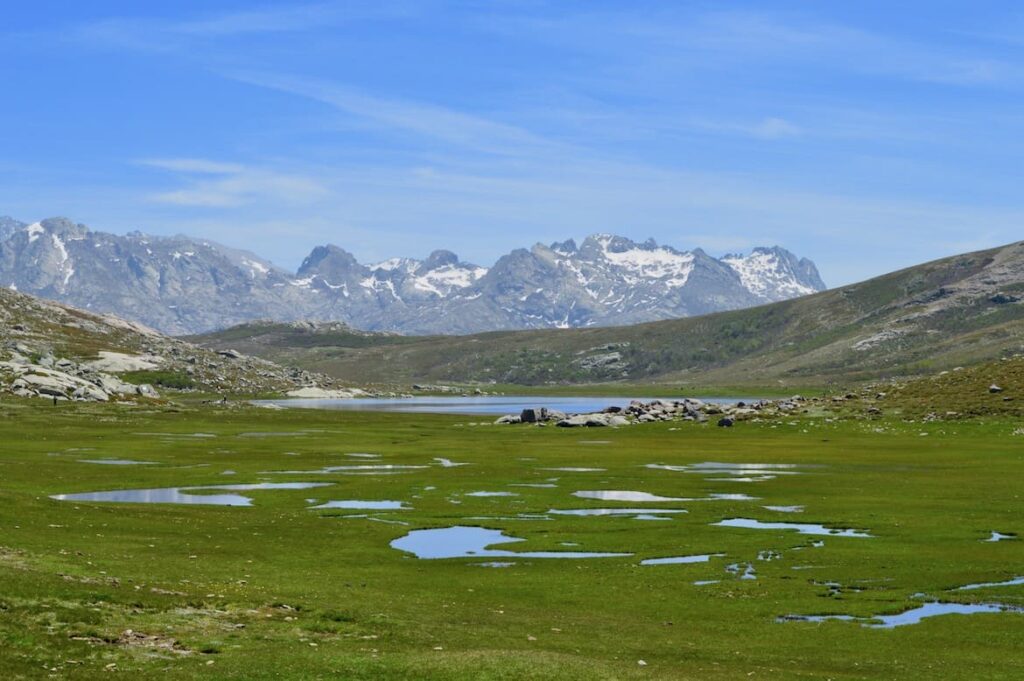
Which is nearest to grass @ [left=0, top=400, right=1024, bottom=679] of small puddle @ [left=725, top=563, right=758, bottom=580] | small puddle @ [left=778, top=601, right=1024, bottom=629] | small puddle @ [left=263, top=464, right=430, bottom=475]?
small puddle @ [left=725, top=563, right=758, bottom=580]

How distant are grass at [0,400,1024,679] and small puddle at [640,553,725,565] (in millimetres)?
850

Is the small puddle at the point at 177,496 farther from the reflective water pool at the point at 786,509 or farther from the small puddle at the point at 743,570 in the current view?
the small puddle at the point at 743,570

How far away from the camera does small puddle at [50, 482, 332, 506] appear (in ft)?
241

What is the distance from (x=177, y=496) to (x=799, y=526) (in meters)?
45.6

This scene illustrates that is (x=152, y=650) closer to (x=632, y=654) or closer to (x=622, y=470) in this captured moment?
(x=632, y=654)

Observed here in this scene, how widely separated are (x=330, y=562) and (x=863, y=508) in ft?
130

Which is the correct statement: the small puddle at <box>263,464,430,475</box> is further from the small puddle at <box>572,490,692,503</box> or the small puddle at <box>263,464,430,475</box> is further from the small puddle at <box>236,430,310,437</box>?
the small puddle at <box>236,430,310,437</box>

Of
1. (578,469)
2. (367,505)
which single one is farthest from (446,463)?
(367,505)

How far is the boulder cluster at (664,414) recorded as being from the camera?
17700 cm

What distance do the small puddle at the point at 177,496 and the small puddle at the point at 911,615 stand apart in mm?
45619

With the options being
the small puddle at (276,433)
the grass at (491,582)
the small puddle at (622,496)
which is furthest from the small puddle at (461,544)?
the small puddle at (276,433)

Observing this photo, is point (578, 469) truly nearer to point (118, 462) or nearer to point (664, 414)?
point (118, 462)

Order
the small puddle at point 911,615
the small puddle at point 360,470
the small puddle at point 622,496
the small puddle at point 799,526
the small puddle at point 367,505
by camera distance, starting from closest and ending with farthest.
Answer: the small puddle at point 911,615, the small puddle at point 799,526, the small puddle at point 367,505, the small puddle at point 622,496, the small puddle at point 360,470

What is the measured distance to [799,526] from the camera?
64688 mm
